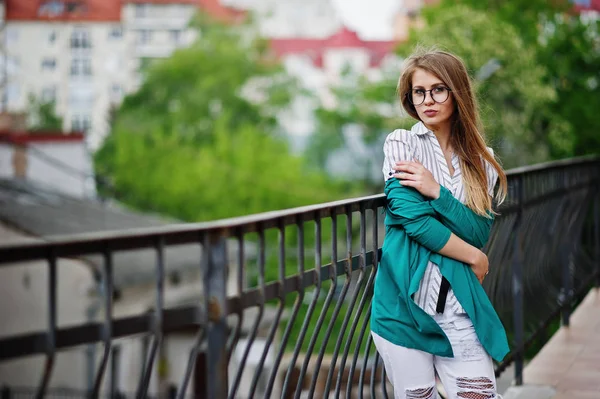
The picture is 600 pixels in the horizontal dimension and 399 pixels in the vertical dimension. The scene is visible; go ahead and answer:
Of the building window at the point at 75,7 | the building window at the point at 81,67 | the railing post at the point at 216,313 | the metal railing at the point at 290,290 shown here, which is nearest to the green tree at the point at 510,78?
the metal railing at the point at 290,290

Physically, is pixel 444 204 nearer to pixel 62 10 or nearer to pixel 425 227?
pixel 425 227

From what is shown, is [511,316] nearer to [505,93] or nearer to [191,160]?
[505,93]

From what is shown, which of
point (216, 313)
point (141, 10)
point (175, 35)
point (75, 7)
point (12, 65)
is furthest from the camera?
point (175, 35)

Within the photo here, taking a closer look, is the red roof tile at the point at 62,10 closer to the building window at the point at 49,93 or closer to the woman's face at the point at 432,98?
the building window at the point at 49,93

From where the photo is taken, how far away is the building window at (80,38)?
331ft

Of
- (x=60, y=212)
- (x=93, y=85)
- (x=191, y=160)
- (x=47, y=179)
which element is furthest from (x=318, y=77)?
(x=60, y=212)

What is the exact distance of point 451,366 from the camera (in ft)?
9.27

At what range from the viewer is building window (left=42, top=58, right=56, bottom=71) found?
9966cm

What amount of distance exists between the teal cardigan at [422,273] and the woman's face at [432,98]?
0.75 feet

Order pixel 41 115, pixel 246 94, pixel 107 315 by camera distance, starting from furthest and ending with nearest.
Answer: pixel 41 115 < pixel 246 94 < pixel 107 315

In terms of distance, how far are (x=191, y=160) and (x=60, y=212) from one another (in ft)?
110

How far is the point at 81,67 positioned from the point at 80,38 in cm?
324

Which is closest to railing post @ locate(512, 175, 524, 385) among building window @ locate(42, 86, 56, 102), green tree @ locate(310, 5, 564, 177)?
green tree @ locate(310, 5, 564, 177)

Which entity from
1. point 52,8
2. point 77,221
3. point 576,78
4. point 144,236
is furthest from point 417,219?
point 52,8
